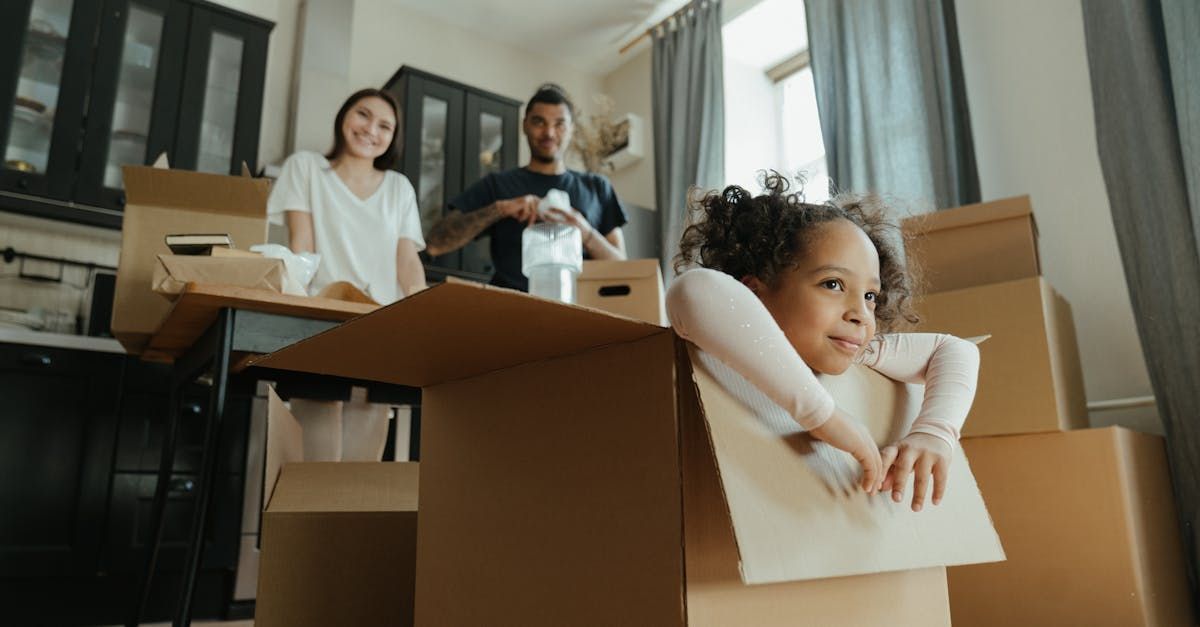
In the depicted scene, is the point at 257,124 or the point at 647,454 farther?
the point at 257,124

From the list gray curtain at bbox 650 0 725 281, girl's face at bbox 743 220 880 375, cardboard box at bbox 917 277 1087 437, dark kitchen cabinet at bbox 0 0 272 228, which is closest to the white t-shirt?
dark kitchen cabinet at bbox 0 0 272 228

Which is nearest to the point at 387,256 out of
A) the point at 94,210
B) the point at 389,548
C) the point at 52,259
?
the point at 389,548

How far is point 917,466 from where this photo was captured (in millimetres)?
740

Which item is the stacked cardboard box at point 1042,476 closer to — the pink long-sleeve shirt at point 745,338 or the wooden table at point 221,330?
the pink long-sleeve shirt at point 745,338

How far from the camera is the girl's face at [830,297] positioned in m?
0.79

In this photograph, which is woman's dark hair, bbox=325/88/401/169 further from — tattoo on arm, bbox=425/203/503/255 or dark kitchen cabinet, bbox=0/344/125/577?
dark kitchen cabinet, bbox=0/344/125/577

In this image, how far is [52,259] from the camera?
9.55 ft

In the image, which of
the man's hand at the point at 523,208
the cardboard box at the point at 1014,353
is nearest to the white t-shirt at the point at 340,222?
the man's hand at the point at 523,208

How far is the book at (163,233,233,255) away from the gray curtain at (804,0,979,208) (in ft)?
6.60

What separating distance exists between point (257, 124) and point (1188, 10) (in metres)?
2.96

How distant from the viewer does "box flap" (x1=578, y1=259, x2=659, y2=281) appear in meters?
1.90

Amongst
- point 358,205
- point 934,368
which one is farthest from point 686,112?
point 934,368

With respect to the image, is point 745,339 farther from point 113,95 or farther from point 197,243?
point 113,95

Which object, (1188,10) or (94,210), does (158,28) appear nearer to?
(94,210)
